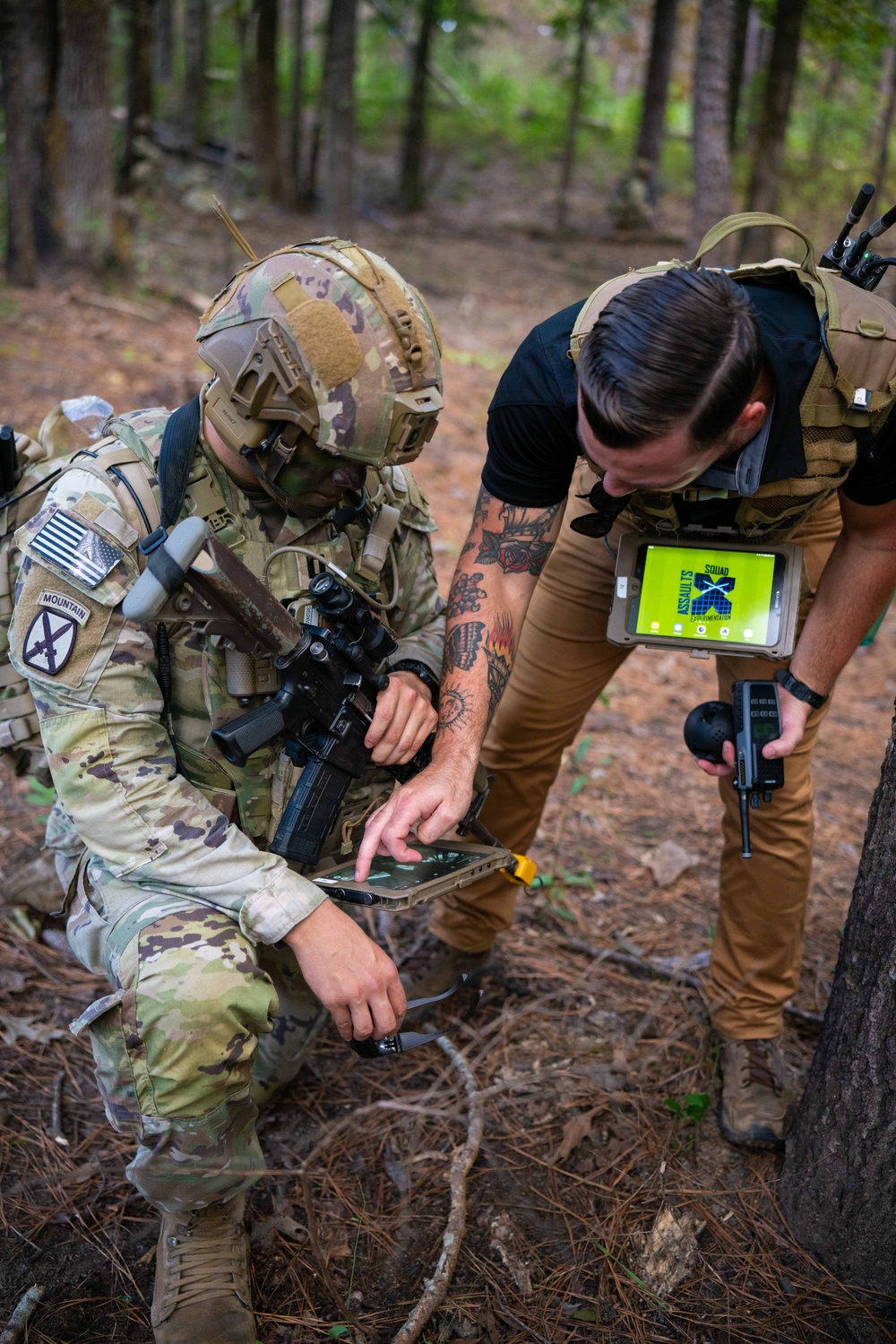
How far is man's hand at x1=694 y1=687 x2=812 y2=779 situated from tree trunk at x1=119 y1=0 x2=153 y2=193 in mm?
13717

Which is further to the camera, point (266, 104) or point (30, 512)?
point (266, 104)

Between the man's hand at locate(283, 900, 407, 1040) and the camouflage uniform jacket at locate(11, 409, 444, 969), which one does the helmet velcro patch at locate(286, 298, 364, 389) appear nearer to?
the camouflage uniform jacket at locate(11, 409, 444, 969)

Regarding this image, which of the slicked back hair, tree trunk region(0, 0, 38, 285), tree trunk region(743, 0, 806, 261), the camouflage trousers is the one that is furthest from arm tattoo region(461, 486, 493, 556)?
tree trunk region(743, 0, 806, 261)

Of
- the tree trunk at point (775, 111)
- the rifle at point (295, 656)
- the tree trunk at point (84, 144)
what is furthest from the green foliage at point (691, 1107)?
the tree trunk at point (775, 111)

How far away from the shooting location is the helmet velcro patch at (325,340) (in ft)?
6.89

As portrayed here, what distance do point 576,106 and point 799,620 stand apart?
60.5 feet

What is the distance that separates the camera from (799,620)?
9.06 ft

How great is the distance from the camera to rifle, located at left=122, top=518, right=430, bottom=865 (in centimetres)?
191

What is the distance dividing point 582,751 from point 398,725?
2.34 meters

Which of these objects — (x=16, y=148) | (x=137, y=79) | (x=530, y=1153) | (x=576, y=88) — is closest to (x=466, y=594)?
(x=530, y=1153)

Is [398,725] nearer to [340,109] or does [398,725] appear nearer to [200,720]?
[200,720]

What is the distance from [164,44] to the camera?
2133 centimetres

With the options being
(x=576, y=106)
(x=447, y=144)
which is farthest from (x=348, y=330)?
(x=447, y=144)

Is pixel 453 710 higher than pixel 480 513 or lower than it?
lower
